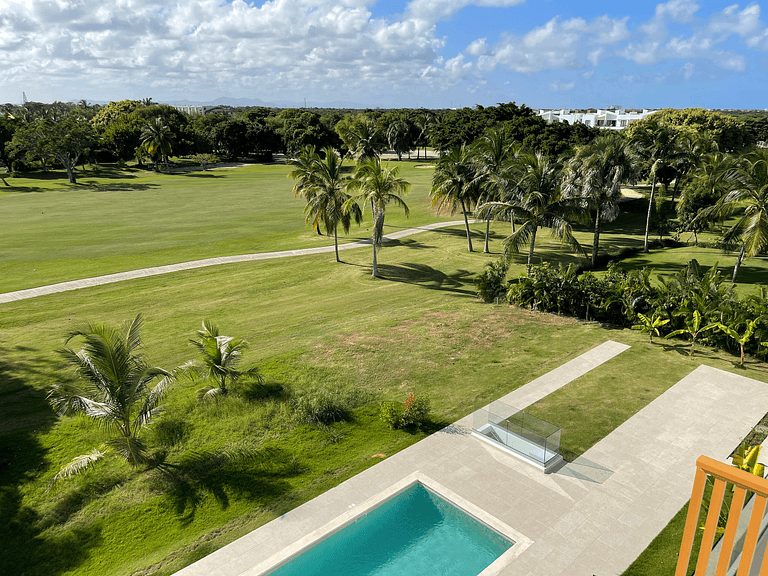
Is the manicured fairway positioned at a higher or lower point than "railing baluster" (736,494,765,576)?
lower

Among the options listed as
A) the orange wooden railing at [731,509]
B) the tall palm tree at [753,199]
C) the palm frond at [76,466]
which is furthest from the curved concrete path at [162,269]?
the orange wooden railing at [731,509]

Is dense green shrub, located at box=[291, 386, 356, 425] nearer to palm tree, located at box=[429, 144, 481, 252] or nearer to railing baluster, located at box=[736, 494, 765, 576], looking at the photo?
railing baluster, located at box=[736, 494, 765, 576]

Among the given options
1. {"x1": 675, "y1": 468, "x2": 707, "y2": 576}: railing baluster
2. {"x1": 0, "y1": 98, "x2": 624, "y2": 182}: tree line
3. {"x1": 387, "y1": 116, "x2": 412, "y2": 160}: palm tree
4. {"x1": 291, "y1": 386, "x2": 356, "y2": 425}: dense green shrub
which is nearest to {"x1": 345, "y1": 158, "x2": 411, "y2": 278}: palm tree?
{"x1": 291, "y1": 386, "x2": 356, "y2": 425}: dense green shrub

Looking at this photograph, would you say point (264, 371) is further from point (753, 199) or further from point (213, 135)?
point (213, 135)

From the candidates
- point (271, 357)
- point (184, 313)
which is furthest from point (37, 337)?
point (271, 357)

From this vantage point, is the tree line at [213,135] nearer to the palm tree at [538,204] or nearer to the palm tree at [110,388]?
the palm tree at [538,204]

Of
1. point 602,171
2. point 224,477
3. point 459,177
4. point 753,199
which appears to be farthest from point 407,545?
point 459,177
